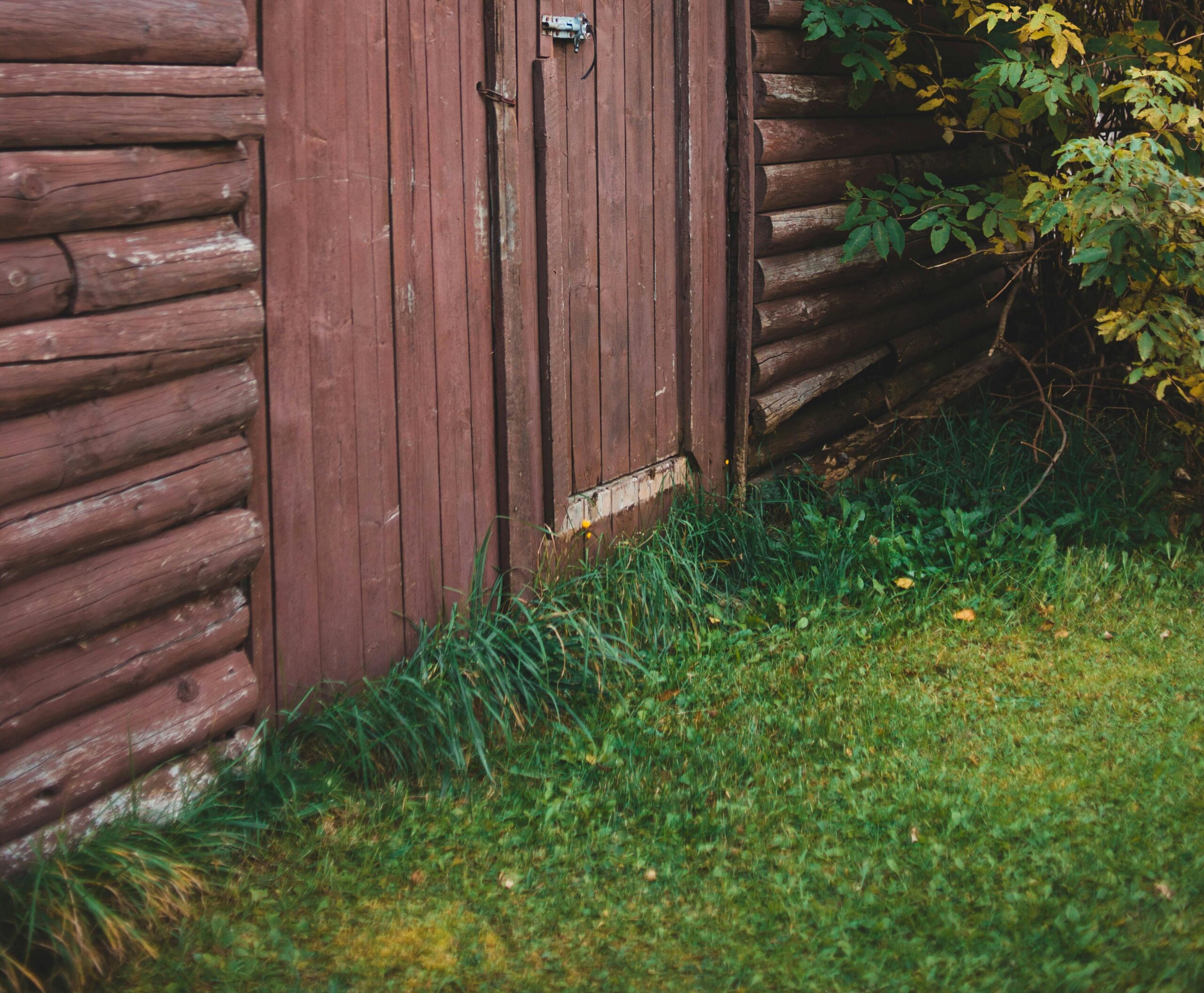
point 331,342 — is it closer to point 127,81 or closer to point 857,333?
point 127,81

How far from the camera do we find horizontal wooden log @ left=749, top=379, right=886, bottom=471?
18.5 ft

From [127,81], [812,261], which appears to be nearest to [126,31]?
[127,81]

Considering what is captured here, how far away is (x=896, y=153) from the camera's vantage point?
628 centimetres

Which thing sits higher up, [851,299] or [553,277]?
[553,277]

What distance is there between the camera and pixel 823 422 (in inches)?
235

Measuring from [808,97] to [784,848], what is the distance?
3569 millimetres

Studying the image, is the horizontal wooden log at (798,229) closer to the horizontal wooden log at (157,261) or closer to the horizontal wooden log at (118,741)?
the horizontal wooden log at (157,261)

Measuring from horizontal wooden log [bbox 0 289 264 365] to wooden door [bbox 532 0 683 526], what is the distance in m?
1.41

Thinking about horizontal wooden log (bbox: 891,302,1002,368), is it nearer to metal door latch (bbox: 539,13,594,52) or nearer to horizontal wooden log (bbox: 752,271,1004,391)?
horizontal wooden log (bbox: 752,271,1004,391)

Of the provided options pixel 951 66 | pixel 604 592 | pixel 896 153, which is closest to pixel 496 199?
pixel 604 592

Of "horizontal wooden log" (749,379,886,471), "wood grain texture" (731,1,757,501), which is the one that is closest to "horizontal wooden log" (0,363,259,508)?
"wood grain texture" (731,1,757,501)

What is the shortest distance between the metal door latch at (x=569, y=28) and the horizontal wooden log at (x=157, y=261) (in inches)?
62.9

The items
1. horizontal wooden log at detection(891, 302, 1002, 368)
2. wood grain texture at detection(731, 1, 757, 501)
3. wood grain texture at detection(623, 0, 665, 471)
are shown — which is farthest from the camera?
horizontal wooden log at detection(891, 302, 1002, 368)

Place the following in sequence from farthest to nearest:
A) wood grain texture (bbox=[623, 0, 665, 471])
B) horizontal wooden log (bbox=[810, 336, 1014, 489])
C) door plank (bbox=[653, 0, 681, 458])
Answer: horizontal wooden log (bbox=[810, 336, 1014, 489])
door plank (bbox=[653, 0, 681, 458])
wood grain texture (bbox=[623, 0, 665, 471])
